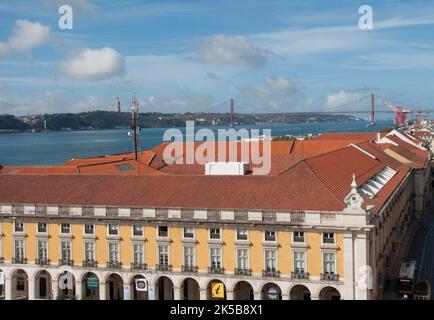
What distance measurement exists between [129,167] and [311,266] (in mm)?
27807

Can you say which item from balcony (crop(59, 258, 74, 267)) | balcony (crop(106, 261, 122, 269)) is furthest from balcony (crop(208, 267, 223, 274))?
balcony (crop(59, 258, 74, 267))

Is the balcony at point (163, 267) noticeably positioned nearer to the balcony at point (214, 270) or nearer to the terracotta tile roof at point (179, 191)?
the balcony at point (214, 270)

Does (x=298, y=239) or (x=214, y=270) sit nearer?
(x=298, y=239)

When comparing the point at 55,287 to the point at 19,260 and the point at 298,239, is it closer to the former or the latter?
the point at 19,260

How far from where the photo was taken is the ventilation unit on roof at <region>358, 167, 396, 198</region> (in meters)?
47.9

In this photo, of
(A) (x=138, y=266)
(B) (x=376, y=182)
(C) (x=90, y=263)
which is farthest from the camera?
(B) (x=376, y=182)

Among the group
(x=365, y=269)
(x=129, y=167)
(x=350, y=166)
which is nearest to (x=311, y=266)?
(x=365, y=269)

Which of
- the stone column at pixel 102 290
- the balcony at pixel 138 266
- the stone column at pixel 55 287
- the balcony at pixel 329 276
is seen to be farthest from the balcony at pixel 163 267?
the balcony at pixel 329 276

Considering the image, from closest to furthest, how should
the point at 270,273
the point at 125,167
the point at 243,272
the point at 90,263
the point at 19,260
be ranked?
1. the point at 270,273
2. the point at 243,272
3. the point at 90,263
4. the point at 19,260
5. the point at 125,167

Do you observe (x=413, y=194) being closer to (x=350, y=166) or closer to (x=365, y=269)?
(x=350, y=166)

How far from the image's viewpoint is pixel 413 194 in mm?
75062

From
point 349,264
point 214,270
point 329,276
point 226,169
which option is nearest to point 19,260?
point 214,270

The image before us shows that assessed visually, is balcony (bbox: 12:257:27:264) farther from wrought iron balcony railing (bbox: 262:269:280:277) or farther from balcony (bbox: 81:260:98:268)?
wrought iron balcony railing (bbox: 262:269:280:277)

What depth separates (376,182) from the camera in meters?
53.8
